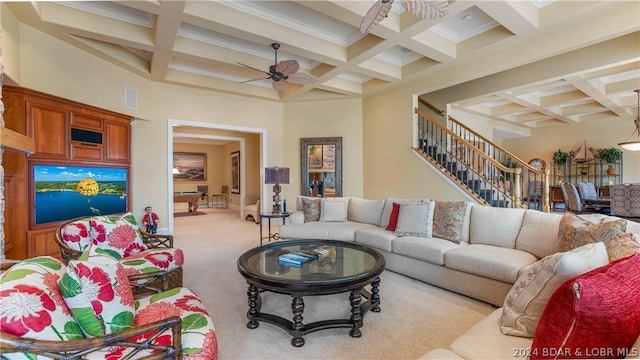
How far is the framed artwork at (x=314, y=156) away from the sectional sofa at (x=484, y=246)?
2470mm

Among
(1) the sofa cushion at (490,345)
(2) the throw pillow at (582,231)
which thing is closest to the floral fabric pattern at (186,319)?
(1) the sofa cushion at (490,345)

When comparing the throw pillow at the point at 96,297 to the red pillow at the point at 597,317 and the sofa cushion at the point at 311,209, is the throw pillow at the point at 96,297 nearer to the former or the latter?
the red pillow at the point at 597,317

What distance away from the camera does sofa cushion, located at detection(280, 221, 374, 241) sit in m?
4.10

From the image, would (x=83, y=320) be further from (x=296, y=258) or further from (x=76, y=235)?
(x=76, y=235)

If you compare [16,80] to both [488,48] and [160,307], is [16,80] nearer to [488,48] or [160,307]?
[160,307]

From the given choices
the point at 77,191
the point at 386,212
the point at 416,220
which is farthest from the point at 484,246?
the point at 77,191

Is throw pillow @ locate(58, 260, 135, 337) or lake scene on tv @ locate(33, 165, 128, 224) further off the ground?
lake scene on tv @ locate(33, 165, 128, 224)

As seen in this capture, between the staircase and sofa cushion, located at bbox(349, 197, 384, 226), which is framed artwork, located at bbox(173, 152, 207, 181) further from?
the staircase

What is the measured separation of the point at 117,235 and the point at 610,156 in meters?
11.2

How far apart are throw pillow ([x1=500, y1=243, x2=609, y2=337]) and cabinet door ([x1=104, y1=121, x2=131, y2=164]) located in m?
5.63

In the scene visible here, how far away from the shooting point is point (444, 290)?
120 inches

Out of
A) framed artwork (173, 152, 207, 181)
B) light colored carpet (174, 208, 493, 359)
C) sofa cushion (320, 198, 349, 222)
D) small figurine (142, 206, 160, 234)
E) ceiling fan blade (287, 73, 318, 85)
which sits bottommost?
light colored carpet (174, 208, 493, 359)

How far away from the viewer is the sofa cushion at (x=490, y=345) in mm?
1289

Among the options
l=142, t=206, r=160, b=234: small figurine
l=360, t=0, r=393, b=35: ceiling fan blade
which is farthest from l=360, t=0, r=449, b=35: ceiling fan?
l=142, t=206, r=160, b=234: small figurine
